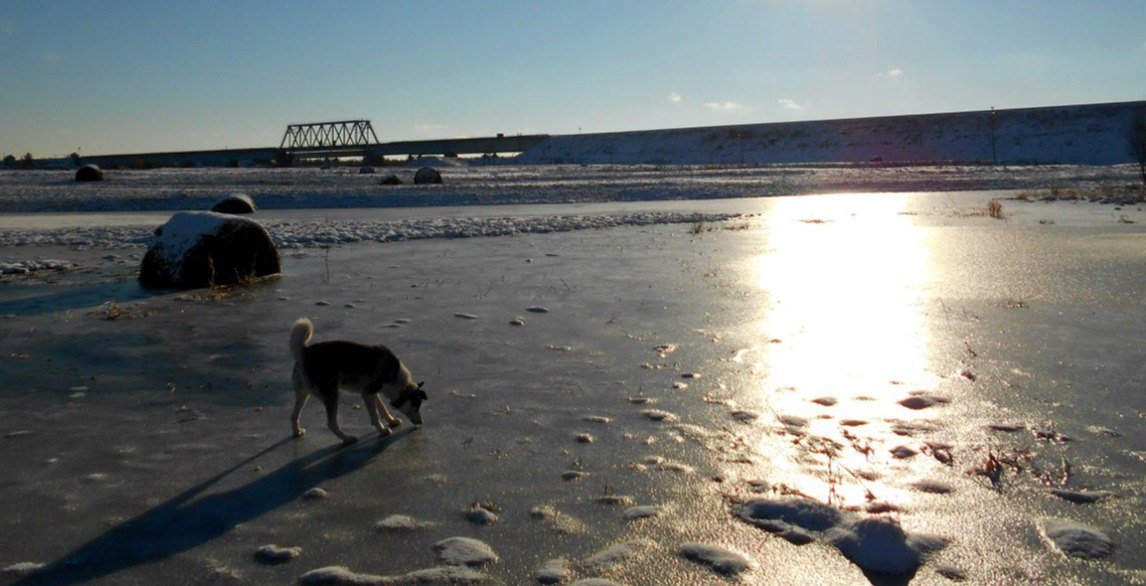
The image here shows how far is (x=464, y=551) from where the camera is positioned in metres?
3.64

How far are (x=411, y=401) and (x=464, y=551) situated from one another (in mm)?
1800

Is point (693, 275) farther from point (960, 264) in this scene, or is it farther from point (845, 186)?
point (845, 186)

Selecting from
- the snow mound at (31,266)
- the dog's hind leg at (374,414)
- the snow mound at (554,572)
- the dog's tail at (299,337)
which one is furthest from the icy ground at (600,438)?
the snow mound at (31,266)

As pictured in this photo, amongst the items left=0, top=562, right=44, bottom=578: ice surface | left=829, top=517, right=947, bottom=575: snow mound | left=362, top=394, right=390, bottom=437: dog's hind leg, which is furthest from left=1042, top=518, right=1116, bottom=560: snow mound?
left=0, top=562, right=44, bottom=578: ice surface

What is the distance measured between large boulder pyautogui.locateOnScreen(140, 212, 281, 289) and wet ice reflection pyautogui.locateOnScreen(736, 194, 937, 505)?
23.3ft

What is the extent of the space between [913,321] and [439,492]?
5.78m

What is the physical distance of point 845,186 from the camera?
40094 mm

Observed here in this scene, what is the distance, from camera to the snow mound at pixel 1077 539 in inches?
140

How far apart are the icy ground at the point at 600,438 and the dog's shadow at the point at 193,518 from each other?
18 mm

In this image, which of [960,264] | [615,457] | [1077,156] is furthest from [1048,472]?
[1077,156]

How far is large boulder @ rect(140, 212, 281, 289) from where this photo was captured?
1099 centimetres

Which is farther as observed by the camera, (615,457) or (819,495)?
(615,457)

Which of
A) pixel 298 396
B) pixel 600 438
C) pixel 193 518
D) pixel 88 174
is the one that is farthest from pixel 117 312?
pixel 88 174

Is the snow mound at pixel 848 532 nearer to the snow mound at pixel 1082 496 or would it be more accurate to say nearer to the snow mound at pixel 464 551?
the snow mound at pixel 1082 496
